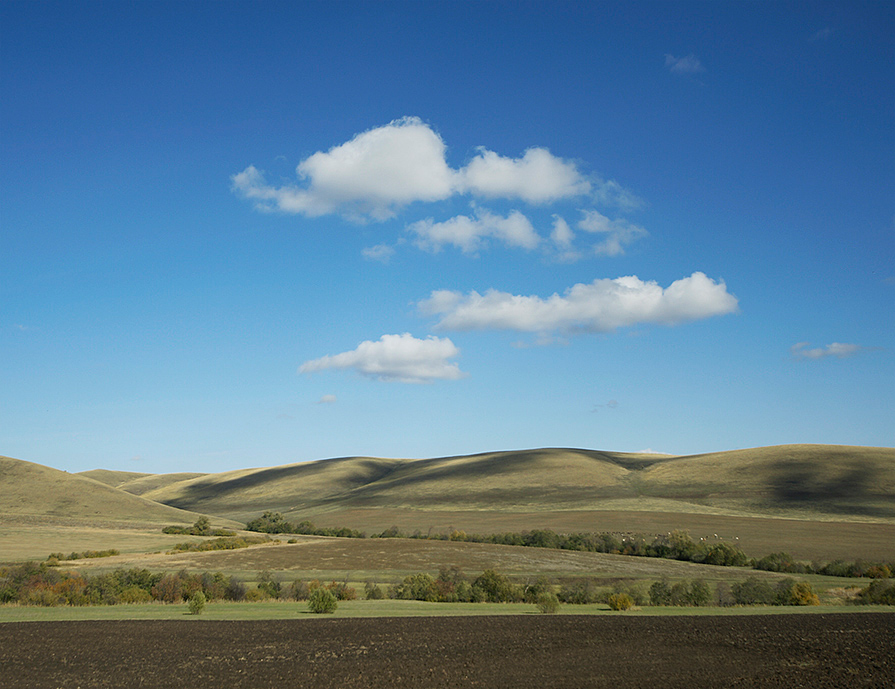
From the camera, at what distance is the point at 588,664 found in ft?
54.8

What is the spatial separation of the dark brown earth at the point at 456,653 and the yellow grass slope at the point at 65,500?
3193 inches

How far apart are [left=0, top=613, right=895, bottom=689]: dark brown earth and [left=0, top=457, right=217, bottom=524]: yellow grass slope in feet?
266

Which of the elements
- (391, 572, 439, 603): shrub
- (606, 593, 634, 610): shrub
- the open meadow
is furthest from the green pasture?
(391, 572, 439, 603): shrub

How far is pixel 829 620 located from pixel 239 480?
587 feet

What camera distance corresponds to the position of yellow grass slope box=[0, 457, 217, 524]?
96.5 metres

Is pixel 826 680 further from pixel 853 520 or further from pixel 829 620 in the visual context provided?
pixel 853 520

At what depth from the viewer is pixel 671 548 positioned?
199 feet

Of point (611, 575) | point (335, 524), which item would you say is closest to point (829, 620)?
point (611, 575)

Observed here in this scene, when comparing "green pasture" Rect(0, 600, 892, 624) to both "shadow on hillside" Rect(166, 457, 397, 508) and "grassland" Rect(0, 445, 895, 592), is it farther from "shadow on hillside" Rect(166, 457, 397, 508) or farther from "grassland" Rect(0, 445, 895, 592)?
"shadow on hillside" Rect(166, 457, 397, 508)

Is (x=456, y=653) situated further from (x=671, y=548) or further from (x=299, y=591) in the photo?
(x=671, y=548)

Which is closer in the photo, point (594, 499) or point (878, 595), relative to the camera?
point (878, 595)

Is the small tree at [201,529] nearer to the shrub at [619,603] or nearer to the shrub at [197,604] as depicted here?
the shrub at [197,604]

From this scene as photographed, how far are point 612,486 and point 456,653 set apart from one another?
104 meters

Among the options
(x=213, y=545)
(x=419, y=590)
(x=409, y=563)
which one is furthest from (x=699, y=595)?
(x=213, y=545)
